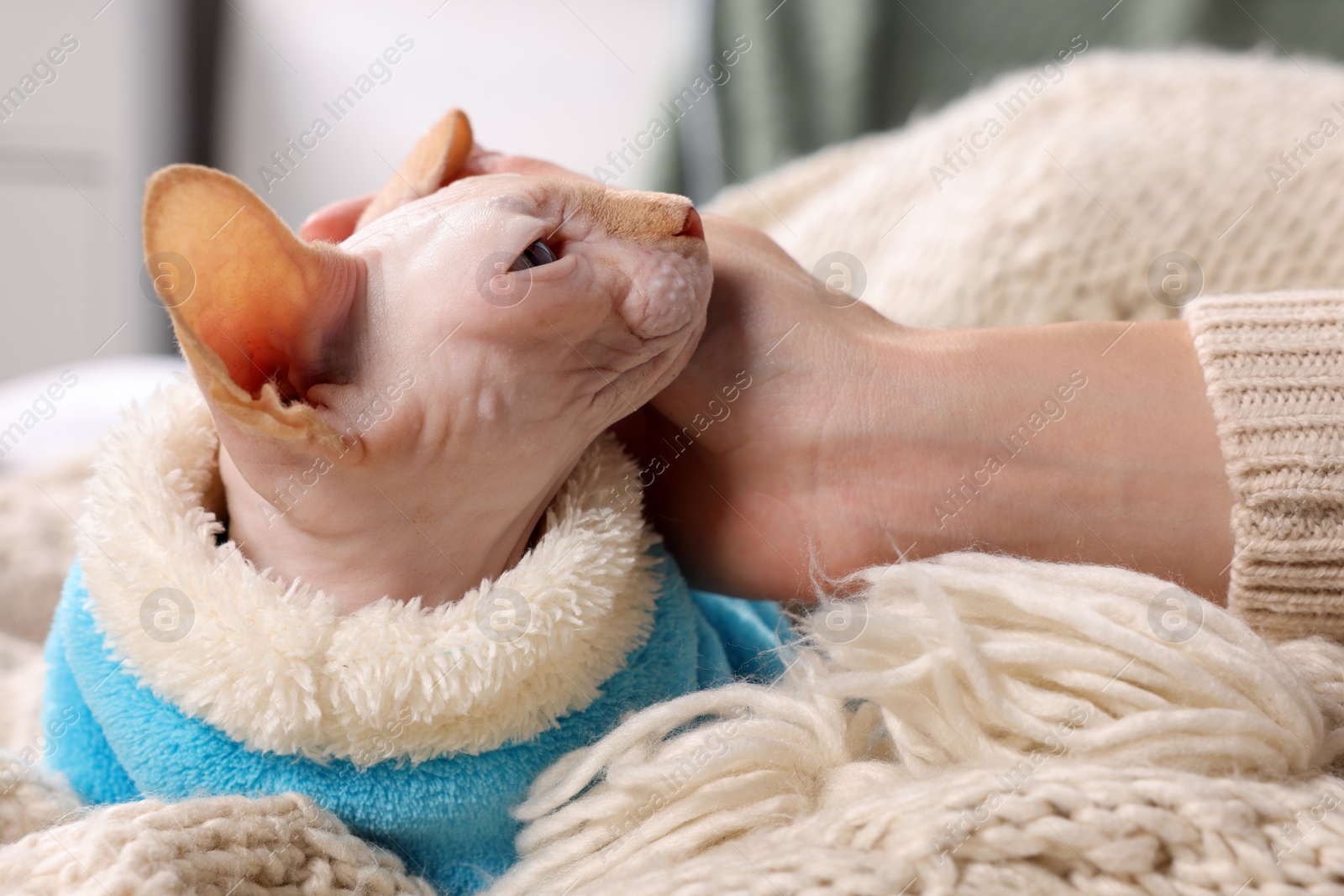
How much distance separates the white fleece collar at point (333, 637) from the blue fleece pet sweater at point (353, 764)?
0.04 feet

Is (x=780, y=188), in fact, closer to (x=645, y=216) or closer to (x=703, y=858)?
(x=645, y=216)

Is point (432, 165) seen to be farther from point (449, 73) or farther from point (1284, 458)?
point (449, 73)

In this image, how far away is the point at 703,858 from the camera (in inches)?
21.9

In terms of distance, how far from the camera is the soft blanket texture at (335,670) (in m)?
0.59

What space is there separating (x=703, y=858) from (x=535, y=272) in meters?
0.32

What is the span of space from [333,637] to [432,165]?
1.13ft

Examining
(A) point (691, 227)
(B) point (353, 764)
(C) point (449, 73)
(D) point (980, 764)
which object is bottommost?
(D) point (980, 764)

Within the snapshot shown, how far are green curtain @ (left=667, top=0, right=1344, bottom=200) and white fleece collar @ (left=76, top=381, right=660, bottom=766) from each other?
140 cm

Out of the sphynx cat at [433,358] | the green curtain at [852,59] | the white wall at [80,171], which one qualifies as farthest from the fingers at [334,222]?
the white wall at [80,171]

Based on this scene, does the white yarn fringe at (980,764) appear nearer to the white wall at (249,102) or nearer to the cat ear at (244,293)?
the cat ear at (244,293)

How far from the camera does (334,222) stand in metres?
0.82

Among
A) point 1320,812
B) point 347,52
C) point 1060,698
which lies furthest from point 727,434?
point 347,52

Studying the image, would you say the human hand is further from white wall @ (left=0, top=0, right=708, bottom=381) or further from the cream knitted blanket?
white wall @ (left=0, top=0, right=708, bottom=381)

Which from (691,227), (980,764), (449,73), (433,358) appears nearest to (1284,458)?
(980,764)
